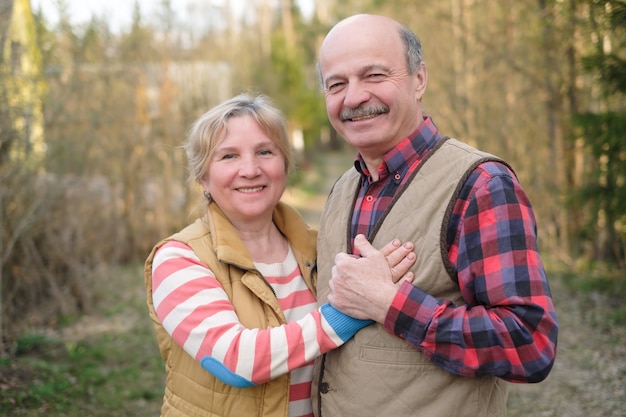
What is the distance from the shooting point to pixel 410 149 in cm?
219

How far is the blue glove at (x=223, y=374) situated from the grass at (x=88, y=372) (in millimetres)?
2645

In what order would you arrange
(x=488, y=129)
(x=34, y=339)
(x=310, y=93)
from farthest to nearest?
(x=310, y=93)
(x=488, y=129)
(x=34, y=339)

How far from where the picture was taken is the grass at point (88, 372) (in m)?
4.34

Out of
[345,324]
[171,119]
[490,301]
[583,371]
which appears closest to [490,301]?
[490,301]

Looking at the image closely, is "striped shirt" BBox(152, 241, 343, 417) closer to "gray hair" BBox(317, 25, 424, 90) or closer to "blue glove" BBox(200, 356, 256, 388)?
"blue glove" BBox(200, 356, 256, 388)

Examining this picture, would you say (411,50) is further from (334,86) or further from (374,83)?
(334,86)

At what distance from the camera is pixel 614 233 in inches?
313

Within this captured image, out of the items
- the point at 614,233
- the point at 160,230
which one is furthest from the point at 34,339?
the point at 614,233

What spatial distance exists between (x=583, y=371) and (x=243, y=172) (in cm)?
427

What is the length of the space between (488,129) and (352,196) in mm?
8455

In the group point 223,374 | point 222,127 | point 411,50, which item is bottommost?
point 223,374

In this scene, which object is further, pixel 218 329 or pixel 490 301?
pixel 218 329

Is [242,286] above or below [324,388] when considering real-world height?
above

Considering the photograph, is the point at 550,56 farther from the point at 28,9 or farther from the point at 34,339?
the point at 34,339
